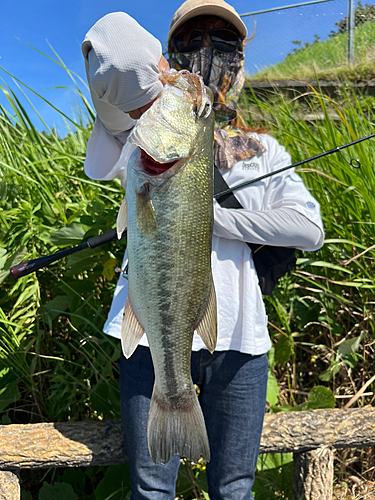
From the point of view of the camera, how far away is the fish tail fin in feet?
4.53

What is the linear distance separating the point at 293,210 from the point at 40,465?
Answer: 1746 mm

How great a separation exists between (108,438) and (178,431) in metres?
0.87

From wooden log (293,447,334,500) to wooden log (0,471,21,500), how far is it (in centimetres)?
151

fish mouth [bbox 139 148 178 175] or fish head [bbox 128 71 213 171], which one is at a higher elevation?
fish head [bbox 128 71 213 171]

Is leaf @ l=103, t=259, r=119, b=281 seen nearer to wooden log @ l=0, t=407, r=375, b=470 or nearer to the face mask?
wooden log @ l=0, t=407, r=375, b=470

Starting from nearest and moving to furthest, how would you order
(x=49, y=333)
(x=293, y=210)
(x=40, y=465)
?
1. (x=293, y=210)
2. (x=40, y=465)
3. (x=49, y=333)

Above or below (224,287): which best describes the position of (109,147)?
above

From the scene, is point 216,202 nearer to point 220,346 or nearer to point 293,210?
point 293,210

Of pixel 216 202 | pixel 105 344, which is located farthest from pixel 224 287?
pixel 105 344

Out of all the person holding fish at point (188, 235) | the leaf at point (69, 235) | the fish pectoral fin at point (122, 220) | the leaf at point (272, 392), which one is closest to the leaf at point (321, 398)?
the leaf at point (272, 392)

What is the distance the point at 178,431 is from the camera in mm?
1395

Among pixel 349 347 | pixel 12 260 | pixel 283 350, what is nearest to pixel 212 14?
pixel 12 260

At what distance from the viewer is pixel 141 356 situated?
1644 mm

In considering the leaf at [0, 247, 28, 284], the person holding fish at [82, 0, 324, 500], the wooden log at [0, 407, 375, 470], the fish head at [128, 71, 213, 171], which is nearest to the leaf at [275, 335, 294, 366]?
the wooden log at [0, 407, 375, 470]
